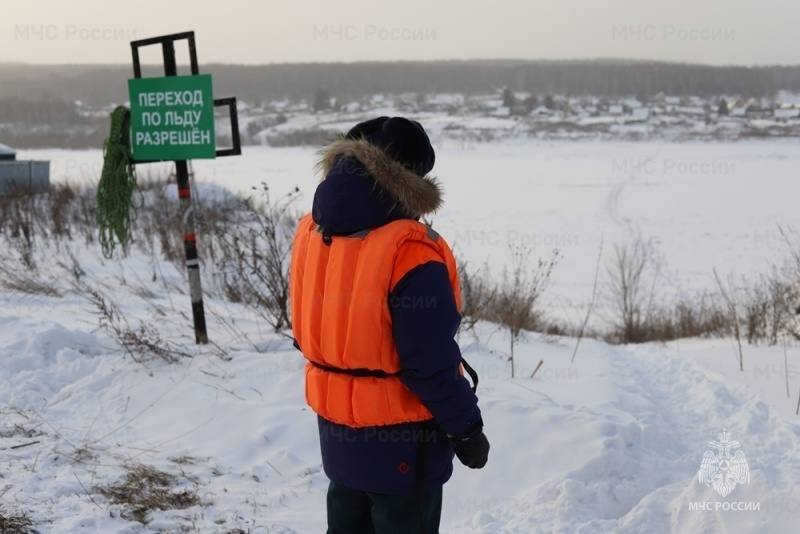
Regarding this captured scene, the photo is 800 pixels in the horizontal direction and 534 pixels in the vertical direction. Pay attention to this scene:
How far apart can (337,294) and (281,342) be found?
3.70 m

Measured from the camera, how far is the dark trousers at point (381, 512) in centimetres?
221

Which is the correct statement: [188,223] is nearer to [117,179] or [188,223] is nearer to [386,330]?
[117,179]

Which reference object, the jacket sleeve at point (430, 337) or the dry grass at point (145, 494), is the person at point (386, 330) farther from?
the dry grass at point (145, 494)

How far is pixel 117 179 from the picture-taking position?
5.41 meters

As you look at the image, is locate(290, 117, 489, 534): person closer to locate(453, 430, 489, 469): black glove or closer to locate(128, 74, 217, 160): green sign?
locate(453, 430, 489, 469): black glove

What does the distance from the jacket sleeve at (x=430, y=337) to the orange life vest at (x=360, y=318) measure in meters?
0.04

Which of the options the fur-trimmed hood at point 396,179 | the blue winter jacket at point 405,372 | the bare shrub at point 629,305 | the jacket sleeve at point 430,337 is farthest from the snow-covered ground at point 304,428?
the bare shrub at point 629,305

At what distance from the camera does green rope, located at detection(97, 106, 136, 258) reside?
5340 millimetres

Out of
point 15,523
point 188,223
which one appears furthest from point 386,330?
point 188,223

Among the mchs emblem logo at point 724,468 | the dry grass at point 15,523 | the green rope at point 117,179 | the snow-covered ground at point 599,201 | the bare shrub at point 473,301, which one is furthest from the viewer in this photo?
the snow-covered ground at point 599,201

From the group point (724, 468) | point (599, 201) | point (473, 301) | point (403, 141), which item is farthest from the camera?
point (599, 201)

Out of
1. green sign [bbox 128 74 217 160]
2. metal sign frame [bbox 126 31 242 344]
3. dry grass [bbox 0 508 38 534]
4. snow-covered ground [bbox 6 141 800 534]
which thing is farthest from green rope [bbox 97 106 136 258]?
dry grass [bbox 0 508 38 534]

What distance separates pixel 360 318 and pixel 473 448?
548 millimetres

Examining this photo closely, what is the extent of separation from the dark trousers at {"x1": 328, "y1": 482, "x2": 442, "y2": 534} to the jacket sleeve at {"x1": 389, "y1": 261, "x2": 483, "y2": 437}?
32 cm
